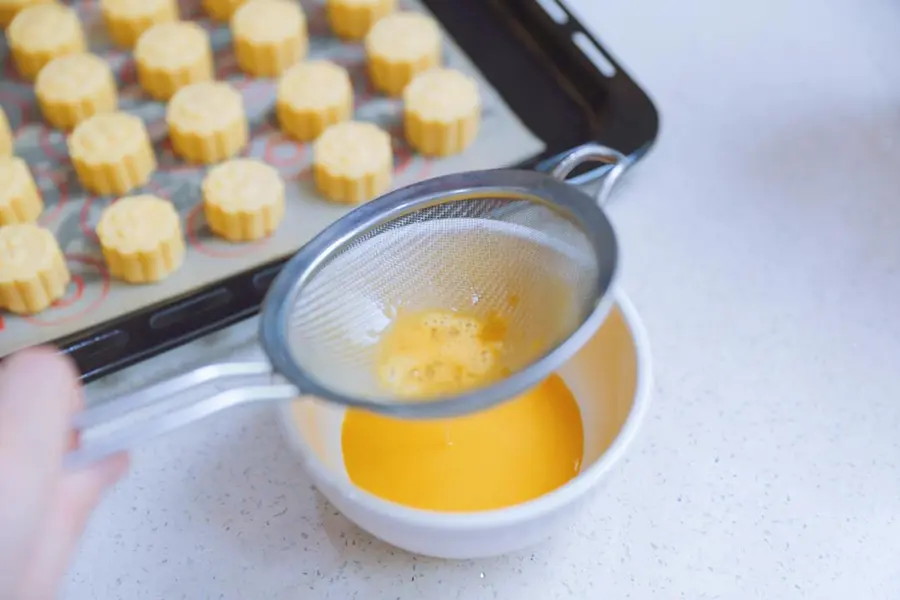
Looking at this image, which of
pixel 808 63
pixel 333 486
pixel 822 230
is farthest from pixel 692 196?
pixel 333 486

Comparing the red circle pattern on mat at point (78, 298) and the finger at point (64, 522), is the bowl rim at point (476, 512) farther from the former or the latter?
the red circle pattern on mat at point (78, 298)

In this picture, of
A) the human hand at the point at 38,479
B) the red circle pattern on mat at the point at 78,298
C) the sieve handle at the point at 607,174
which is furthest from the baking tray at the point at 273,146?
the human hand at the point at 38,479

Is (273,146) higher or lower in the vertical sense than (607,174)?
lower

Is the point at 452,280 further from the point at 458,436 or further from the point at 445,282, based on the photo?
the point at 458,436

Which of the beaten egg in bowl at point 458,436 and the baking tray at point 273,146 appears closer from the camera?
the beaten egg in bowl at point 458,436

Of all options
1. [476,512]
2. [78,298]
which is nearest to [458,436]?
[476,512]

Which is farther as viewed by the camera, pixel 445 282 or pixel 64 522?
pixel 445 282

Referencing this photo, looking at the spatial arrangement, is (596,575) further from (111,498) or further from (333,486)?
(111,498)

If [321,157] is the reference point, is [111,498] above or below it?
below

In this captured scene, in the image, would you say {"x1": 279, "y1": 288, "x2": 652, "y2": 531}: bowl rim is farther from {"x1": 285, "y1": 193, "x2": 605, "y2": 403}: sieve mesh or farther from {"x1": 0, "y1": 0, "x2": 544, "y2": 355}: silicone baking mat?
{"x1": 0, "y1": 0, "x2": 544, "y2": 355}: silicone baking mat
